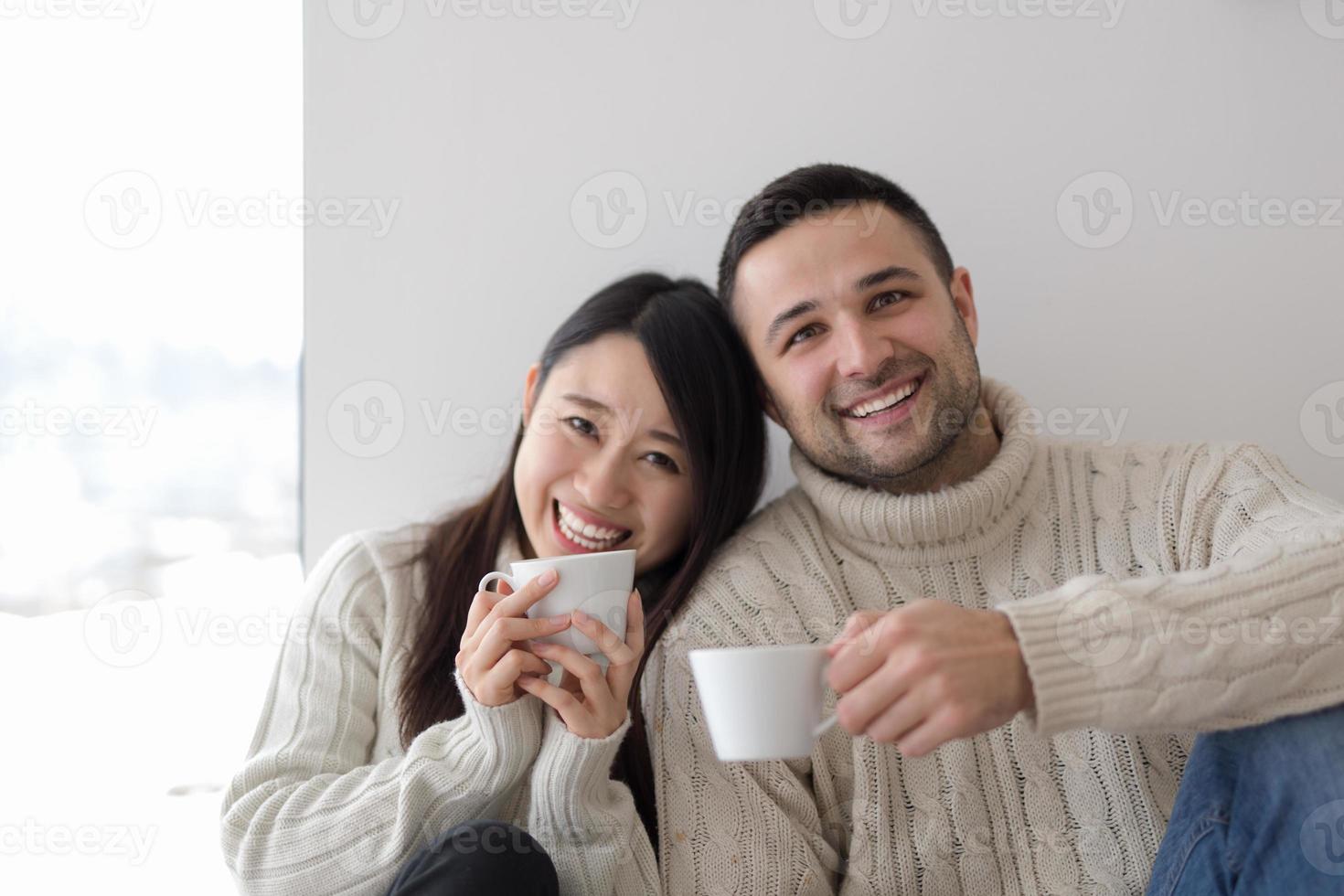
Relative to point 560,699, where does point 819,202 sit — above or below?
above

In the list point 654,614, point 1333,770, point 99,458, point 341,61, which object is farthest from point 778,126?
point 99,458

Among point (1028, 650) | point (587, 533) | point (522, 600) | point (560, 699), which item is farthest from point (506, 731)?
point (1028, 650)

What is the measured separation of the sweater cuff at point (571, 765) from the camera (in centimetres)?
116

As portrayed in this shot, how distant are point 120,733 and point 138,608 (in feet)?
0.82

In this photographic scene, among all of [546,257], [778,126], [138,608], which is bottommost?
[138,608]

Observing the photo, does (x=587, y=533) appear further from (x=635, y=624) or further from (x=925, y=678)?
(x=925, y=678)

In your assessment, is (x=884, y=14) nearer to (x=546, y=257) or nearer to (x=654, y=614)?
(x=546, y=257)

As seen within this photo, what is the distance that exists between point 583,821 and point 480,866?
171 millimetres

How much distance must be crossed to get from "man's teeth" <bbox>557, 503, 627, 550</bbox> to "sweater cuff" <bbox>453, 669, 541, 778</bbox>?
0.30 meters

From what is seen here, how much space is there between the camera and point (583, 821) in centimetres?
118

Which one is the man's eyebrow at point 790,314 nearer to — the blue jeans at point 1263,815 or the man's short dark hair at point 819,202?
the man's short dark hair at point 819,202

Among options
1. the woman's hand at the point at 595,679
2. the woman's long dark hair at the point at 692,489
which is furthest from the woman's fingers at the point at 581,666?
the woman's long dark hair at the point at 692,489

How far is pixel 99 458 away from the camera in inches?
82.4

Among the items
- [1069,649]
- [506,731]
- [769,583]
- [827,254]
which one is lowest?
[506,731]
